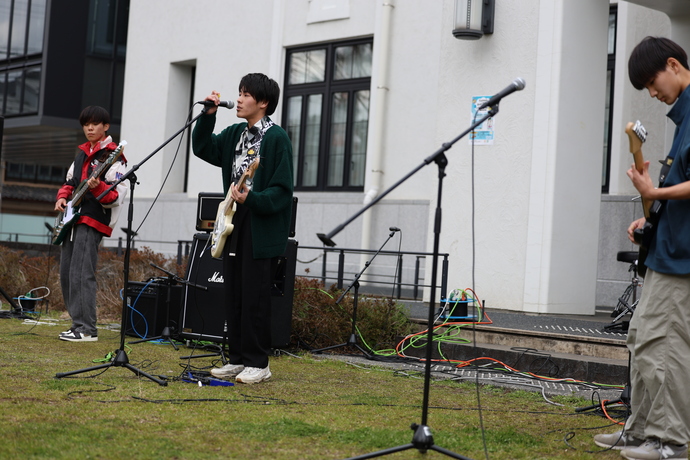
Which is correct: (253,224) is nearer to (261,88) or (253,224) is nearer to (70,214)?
(261,88)

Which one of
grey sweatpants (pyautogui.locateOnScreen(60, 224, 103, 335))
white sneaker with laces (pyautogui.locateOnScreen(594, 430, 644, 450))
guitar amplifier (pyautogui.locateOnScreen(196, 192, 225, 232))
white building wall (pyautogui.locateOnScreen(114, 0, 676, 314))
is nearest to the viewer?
white sneaker with laces (pyautogui.locateOnScreen(594, 430, 644, 450))

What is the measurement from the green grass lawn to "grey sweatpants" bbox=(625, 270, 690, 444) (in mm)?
344

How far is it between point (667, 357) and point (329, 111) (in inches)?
435

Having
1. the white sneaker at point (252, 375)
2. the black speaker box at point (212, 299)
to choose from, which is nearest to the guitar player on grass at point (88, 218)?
the black speaker box at point (212, 299)

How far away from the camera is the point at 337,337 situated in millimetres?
7422

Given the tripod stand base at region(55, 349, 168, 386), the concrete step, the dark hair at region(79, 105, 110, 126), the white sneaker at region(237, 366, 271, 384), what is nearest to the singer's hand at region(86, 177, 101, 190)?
the dark hair at region(79, 105, 110, 126)

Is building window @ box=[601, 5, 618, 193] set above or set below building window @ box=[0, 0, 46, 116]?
below

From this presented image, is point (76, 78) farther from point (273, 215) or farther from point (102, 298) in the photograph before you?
point (273, 215)

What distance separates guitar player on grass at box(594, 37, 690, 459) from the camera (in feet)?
11.5

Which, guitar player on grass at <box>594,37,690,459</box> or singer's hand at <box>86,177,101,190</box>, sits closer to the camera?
guitar player on grass at <box>594,37,690,459</box>

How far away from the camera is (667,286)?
11.7 feet

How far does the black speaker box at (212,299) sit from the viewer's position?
6.67 m

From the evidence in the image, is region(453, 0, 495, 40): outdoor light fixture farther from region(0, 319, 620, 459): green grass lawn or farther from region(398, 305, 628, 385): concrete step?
region(0, 319, 620, 459): green grass lawn

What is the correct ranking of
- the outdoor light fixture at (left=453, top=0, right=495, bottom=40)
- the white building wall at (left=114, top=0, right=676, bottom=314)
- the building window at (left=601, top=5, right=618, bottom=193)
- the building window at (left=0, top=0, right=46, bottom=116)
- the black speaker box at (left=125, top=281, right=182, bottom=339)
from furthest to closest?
the building window at (left=0, top=0, right=46, bottom=116)
the building window at (left=601, top=5, right=618, bottom=193)
the outdoor light fixture at (left=453, top=0, right=495, bottom=40)
the white building wall at (left=114, top=0, right=676, bottom=314)
the black speaker box at (left=125, top=281, right=182, bottom=339)
